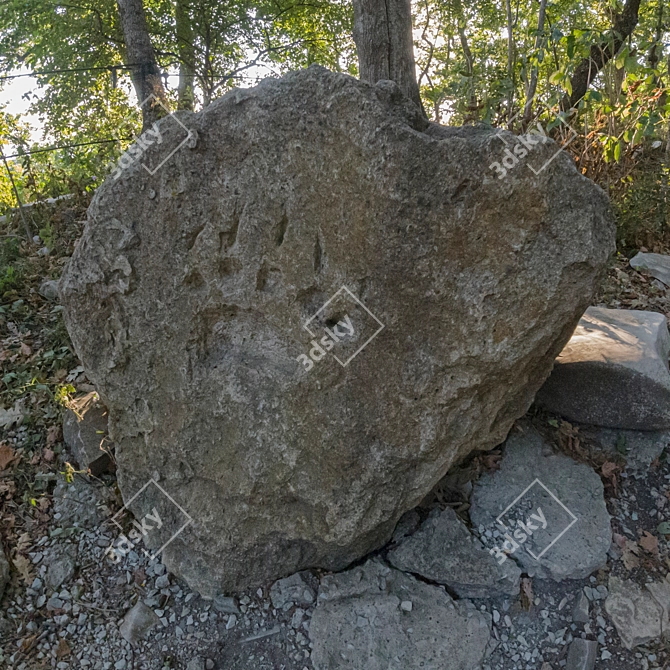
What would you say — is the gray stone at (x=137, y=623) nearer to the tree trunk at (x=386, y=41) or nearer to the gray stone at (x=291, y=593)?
the gray stone at (x=291, y=593)

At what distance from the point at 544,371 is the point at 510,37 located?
11.9 feet

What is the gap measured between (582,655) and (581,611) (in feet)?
0.62

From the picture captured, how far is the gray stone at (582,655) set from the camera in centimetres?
243

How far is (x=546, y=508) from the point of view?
9.34 ft

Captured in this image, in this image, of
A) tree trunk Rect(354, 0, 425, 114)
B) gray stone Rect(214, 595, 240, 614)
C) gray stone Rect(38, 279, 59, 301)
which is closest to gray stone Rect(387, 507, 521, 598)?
gray stone Rect(214, 595, 240, 614)

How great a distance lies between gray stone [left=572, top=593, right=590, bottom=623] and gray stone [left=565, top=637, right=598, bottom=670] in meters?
0.09

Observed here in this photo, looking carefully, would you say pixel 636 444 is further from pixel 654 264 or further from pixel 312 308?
pixel 312 308

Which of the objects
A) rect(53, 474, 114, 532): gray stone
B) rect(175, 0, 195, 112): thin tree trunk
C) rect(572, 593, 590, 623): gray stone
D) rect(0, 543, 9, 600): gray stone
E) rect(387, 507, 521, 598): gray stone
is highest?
rect(175, 0, 195, 112): thin tree trunk

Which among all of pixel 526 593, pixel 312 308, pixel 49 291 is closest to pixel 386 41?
pixel 312 308

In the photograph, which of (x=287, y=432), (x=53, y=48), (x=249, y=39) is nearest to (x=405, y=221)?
(x=287, y=432)

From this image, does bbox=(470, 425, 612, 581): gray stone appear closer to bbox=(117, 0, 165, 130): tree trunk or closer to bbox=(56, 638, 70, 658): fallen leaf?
bbox=(56, 638, 70, 658): fallen leaf

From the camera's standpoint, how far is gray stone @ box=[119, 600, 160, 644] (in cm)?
276

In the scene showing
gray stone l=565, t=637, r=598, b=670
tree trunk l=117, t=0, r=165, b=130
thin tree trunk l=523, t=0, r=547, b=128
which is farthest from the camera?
tree trunk l=117, t=0, r=165, b=130

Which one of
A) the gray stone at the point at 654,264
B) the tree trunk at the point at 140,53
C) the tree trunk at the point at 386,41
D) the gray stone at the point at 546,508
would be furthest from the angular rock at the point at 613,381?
the tree trunk at the point at 140,53
